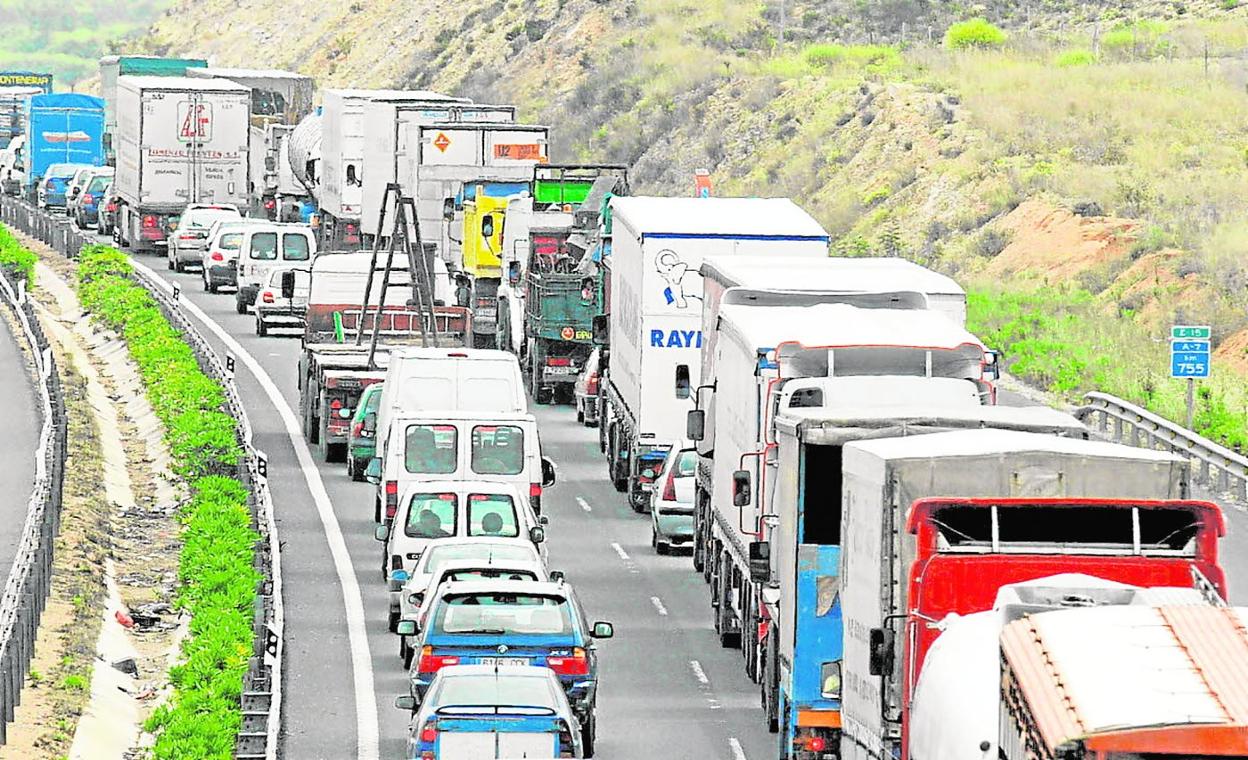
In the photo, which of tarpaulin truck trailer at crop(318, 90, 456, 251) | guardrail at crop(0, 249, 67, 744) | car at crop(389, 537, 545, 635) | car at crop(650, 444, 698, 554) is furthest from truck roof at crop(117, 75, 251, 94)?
car at crop(389, 537, 545, 635)

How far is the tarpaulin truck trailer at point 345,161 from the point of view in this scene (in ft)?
204

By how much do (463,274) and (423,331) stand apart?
14381 mm

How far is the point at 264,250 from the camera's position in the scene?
55906 mm

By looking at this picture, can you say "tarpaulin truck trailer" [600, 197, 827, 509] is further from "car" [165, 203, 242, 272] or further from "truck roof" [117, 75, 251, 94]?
"truck roof" [117, 75, 251, 94]

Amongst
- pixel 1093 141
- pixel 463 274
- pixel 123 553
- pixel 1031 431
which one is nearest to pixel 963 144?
pixel 1093 141

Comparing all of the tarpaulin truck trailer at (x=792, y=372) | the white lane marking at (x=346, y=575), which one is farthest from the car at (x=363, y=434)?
the tarpaulin truck trailer at (x=792, y=372)

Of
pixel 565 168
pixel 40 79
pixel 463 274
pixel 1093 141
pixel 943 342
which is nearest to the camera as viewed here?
pixel 943 342

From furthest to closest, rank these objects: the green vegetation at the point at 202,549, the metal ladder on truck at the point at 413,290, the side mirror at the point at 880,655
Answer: the metal ladder on truck at the point at 413,290
the green vegetation at the point at 202,549
the side mirror at the point at 880,655

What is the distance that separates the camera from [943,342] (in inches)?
849

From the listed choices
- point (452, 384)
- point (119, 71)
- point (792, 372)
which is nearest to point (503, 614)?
point (792, 372)

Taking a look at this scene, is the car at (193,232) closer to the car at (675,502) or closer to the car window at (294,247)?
the car window at (294,247)

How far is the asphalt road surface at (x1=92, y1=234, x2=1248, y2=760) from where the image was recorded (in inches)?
854

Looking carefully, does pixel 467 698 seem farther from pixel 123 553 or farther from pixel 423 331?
pixel 423 331

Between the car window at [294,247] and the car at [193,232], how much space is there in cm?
863
